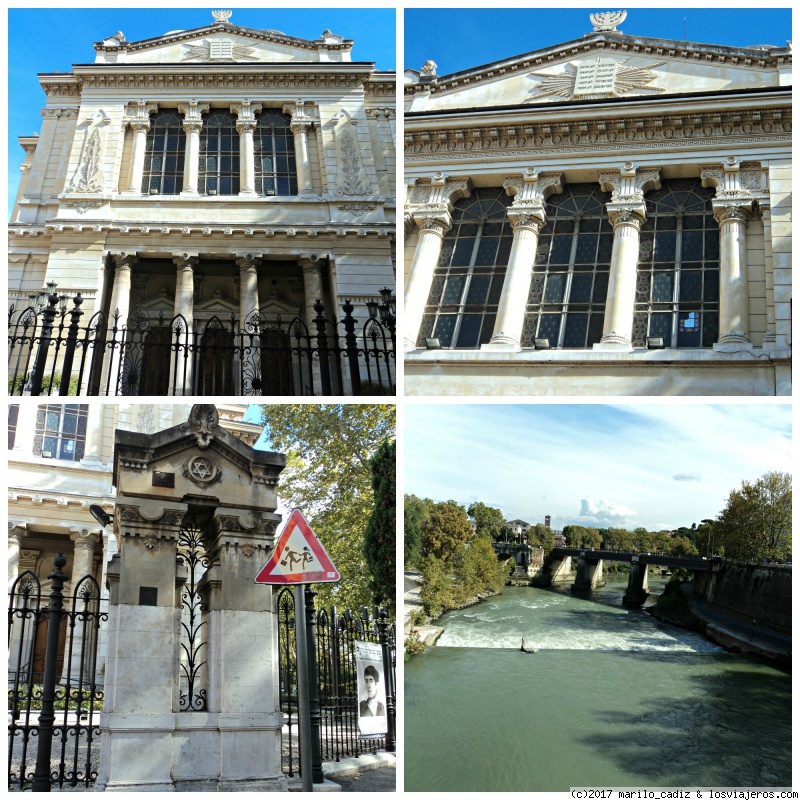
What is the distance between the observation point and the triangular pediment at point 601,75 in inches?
719

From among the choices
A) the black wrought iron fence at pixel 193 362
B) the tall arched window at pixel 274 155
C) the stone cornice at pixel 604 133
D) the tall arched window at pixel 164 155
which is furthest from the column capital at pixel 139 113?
the stone cornice at pixel 604 133

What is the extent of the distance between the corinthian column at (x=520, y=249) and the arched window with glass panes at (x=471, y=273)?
323mm

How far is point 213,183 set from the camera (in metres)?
22.4

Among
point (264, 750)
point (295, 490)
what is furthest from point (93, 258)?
point (264, 750)

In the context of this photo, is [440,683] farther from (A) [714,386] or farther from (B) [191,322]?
(B) [191,322]

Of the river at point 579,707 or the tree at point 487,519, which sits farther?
the tree at point 487,519

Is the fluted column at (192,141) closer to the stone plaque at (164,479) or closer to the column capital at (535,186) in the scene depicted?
the column capital at (535,186)

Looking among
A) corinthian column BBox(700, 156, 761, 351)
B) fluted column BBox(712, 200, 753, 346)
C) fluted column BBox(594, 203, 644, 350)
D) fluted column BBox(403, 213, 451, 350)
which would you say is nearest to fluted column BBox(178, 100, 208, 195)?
fluted column BBox(403, 213, 451, 350)

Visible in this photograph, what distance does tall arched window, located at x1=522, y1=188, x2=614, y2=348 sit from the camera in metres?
17.5

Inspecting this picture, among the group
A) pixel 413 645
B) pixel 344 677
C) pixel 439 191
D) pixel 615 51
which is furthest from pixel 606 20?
pixel 344 677

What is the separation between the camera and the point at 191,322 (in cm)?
2108

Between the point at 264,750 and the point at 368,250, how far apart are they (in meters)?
14.7

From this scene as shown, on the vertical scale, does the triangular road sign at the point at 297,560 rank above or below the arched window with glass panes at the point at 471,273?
below

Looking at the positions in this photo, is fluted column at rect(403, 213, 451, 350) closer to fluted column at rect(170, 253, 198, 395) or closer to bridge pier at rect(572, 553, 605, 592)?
bridge pier at rect(572, 553, 605, 592)
